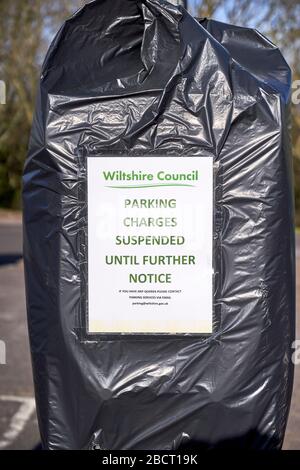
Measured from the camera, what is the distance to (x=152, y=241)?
2908mm

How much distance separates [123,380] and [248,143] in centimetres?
115

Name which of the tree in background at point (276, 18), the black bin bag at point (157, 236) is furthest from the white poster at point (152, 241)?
the tree in background at point (276, 18)

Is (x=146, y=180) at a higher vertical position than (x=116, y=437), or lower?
higher

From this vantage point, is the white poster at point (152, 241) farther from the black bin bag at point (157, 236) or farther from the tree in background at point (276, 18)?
the tree in background at point (276, 18)

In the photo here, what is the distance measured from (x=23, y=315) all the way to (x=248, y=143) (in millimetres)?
6307

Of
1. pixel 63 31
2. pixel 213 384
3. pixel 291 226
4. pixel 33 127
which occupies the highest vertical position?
pixel 63 31

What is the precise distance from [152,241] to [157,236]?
0.03 meters

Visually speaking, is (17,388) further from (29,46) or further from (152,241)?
(29,46)

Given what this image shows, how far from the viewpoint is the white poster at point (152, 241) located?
2895mm

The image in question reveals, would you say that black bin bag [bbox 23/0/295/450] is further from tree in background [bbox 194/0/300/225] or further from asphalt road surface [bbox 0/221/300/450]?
tree in background [bbox 194/0/300/225]

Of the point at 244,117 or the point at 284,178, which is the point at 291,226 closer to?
the point at 284,178

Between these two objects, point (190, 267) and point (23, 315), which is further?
point (23, 315)

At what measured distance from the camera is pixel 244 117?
288 centimetres

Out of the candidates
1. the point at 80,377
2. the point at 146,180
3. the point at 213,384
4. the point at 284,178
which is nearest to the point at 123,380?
the point at 80,377
